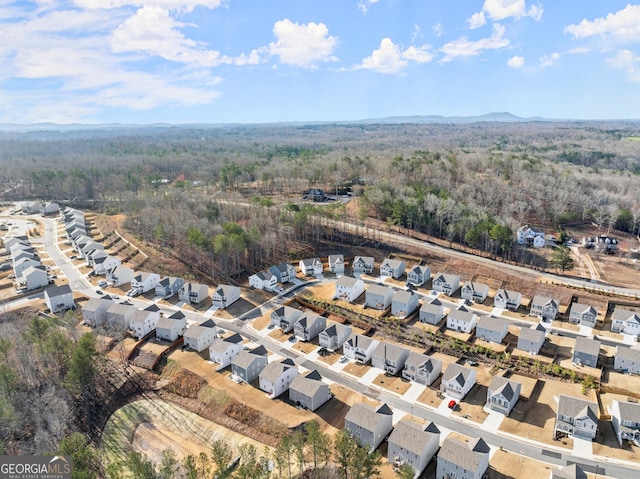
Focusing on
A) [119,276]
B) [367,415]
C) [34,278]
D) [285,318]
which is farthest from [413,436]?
[34,278]

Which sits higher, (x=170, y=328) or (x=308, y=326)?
(x=170, y=328)

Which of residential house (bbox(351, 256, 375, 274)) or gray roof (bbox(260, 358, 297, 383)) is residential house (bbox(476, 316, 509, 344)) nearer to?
residential house (bbox(351, 256, 375, 274))

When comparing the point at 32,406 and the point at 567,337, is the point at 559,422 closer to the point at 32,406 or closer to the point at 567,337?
the point at 567,337

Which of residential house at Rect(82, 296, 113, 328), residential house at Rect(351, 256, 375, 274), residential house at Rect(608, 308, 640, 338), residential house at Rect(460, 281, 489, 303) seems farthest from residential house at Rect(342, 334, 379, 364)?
residential house at Rect(82, 296, 113, 328)

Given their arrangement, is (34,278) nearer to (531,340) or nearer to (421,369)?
(421,369)

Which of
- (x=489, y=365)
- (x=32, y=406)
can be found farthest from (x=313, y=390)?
(x=32, y=406)

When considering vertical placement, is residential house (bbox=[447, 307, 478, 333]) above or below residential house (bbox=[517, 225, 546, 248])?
below

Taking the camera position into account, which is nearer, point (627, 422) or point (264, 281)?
point (627, 422)
